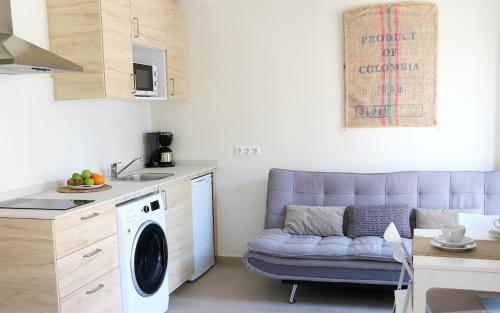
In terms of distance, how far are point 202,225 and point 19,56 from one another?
2238 mm

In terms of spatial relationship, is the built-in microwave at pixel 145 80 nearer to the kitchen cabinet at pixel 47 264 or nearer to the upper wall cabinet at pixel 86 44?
the upper wall cabinet at pixel 86 44

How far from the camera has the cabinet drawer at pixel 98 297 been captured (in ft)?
8.73

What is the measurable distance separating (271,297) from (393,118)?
67.2 inches

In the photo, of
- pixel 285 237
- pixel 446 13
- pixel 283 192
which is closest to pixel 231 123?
pixel 283 192

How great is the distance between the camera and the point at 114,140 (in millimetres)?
4148

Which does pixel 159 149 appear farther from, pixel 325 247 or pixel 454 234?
pixel 454 234

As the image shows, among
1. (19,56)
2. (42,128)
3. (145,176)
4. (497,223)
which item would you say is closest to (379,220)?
(497,223)

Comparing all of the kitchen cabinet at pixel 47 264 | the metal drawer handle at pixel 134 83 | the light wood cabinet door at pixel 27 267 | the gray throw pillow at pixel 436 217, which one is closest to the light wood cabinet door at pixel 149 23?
the metal drawer handle at pixel 134 83

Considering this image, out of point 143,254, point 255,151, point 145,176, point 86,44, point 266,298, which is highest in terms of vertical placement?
point 86,44

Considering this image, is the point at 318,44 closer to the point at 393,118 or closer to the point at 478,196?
the point at 393,118

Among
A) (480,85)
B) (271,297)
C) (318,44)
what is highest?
(318,44)

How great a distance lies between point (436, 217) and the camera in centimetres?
372

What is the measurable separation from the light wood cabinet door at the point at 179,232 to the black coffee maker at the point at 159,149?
1.88ft

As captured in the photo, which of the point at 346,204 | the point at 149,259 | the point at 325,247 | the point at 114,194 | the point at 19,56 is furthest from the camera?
the point at 346,204
